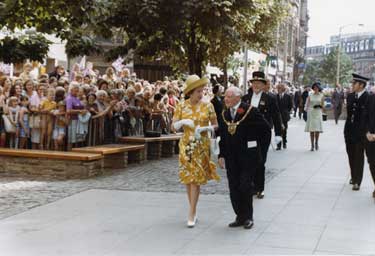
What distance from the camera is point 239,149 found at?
8305 mm

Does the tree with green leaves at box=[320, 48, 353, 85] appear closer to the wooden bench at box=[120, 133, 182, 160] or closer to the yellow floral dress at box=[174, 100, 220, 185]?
the wooden bench at box=[120, 133, 182, 160]

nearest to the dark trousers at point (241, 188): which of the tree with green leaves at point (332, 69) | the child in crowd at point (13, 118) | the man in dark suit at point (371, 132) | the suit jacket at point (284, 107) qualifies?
the man in dark suit at point (371, 132)

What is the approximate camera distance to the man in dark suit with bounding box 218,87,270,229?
823 cm

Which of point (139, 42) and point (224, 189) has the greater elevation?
point (139, 42)

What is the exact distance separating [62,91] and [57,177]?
2.21m

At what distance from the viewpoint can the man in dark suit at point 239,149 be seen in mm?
8234

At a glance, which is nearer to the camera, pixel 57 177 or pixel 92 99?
pixel 57 177

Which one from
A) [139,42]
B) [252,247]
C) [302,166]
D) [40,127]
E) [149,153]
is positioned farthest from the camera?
[139,42]

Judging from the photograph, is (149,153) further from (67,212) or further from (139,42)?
(67,212)

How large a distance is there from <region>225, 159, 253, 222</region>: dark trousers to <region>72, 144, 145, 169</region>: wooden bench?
5.35 meters

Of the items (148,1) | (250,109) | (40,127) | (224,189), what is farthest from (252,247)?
(148,1)

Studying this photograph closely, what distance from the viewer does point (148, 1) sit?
15430mm

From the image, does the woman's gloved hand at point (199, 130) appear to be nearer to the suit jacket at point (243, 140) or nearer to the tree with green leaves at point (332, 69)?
the suit jacket at point (243, 140)

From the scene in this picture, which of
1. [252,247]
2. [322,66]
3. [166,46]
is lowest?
[252,247]
